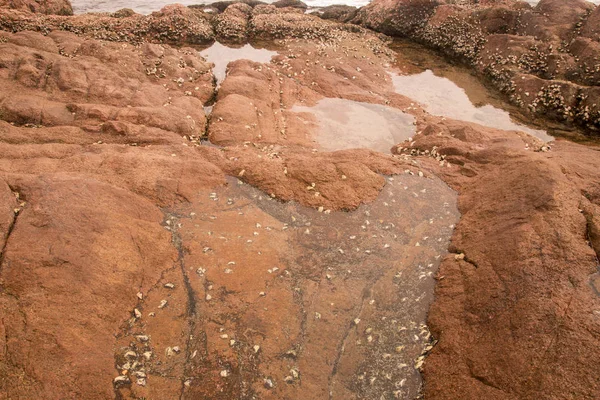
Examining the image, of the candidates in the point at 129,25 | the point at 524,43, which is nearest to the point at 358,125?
the point at 524,43

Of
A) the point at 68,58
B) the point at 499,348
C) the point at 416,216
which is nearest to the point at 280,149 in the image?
the point at 416,216

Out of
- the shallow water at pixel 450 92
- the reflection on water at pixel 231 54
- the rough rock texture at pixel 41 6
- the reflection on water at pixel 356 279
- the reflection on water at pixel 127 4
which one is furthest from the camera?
the reflection on water at pixel 127 4

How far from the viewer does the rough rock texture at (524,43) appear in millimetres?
12578

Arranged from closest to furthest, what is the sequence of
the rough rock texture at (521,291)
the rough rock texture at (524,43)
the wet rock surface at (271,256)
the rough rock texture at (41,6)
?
1. the rough rock texture at (521,291)
2. the wet rock surface at (271,256)
3. the rough rock texture at (524,43)
4. the rough rock texture at (41,6)

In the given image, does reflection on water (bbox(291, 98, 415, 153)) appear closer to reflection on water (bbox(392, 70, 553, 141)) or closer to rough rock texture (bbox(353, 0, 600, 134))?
reflection on water (bbox(392, 70, 553, 141))

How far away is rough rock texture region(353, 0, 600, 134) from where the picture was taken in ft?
41.3

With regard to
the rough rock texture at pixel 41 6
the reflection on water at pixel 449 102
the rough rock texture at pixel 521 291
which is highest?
the reflection on water at pixel 449 102

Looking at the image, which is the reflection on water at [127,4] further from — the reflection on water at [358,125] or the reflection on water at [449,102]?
the reflection on water at [358,125]

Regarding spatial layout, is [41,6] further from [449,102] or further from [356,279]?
[356,279]

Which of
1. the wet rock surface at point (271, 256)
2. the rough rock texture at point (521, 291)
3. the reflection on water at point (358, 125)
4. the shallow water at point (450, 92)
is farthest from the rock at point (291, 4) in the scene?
the rough rock texture at point (521, 291)

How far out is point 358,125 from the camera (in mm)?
11727

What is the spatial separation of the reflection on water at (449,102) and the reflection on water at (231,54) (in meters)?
5.50

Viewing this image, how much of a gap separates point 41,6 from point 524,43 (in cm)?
2109

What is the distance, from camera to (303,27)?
1767cm
